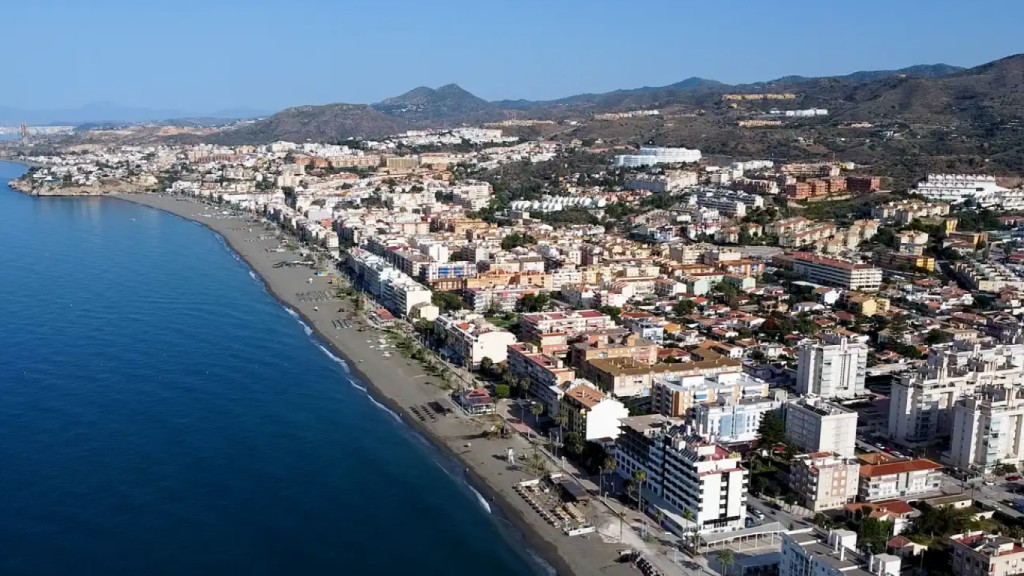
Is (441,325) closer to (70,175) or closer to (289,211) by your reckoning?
(289,211)

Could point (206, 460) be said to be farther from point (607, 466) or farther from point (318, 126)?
point (318, 126)

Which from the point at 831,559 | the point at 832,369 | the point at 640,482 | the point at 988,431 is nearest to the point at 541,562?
the point at 640,482

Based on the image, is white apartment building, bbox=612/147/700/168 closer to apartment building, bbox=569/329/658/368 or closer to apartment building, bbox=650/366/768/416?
apartment building, bbox=569/329/658/368

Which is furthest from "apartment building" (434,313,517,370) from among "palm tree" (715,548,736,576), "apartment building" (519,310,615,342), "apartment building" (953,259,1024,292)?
"apartment building" (953,259,1024,292)

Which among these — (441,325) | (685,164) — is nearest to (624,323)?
(441,325)

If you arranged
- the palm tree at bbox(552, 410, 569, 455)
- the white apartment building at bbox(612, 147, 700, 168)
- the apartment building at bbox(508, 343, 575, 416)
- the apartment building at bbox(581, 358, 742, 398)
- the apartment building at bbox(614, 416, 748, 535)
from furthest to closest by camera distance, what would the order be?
the white apartment building at bbox(612, 147, 700, 168) → the apartment building at bbox(581, 358, 742, 398) → the apartment building at bbox(508, 343, 575, 416) → the palm tree at bbox(552, 410, 569, 455) → the apartment building at bbox(614, 416, 748, 535)

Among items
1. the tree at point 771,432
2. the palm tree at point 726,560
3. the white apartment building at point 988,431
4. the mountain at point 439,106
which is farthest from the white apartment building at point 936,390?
the mountain at point 439,106
